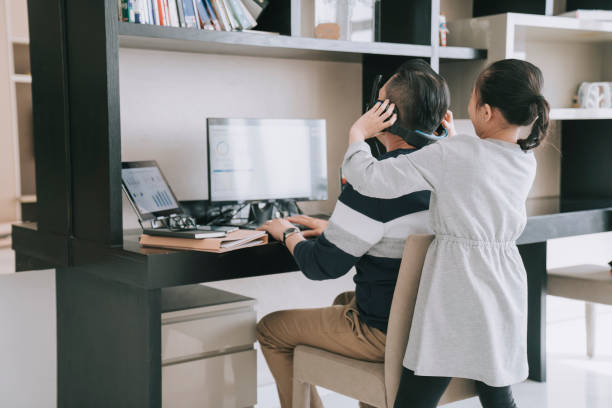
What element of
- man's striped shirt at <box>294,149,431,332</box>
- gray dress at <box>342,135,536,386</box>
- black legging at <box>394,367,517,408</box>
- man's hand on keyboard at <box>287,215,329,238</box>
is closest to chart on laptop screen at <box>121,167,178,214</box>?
man's hand on keyboard at <box>287,215,329,238</box>

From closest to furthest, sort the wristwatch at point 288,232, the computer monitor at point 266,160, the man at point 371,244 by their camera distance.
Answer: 1. the man at point 371,244
2. the wristwatch at point 288,232
3. the computer monitor at point 266,160

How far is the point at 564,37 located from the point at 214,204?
197cm

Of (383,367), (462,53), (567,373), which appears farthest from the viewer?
(567,373)

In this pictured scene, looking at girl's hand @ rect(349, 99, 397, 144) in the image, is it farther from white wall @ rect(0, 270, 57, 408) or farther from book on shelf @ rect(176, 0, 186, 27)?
white wall @ rect(0, 270, 57, 408)

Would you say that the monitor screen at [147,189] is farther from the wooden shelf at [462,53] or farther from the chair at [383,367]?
the wooden shelf at [462,53]

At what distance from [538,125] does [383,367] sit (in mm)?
702

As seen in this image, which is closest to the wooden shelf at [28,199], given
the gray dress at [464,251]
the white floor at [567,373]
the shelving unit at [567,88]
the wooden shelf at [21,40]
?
the wooden shelf at [21,40]

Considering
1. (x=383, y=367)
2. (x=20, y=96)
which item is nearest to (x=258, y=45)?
(x=20, y=96)

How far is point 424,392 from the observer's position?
1.67 m

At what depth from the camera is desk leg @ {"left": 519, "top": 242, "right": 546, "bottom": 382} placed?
10.3 feet

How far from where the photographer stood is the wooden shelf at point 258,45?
2184mm

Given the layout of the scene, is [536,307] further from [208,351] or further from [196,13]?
[196,13]

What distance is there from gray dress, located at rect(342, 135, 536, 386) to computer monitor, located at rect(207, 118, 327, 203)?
0.97 metres

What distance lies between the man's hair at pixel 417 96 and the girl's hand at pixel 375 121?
1.1 inches
